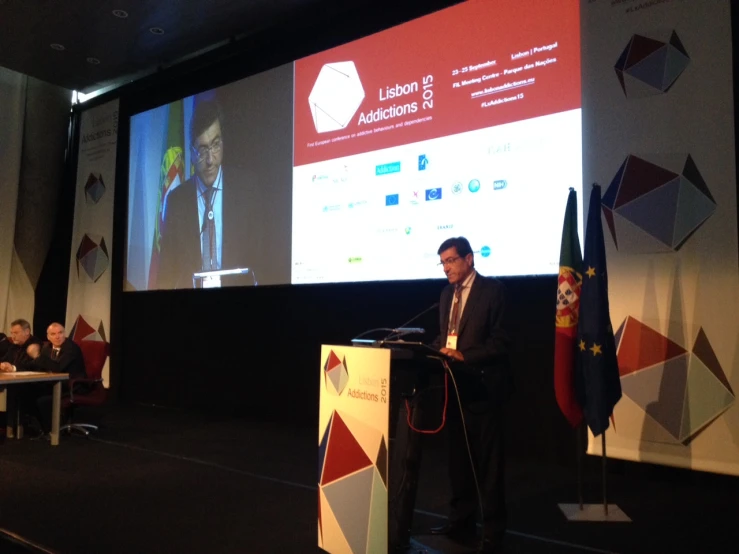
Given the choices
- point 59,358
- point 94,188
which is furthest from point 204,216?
point 94,188

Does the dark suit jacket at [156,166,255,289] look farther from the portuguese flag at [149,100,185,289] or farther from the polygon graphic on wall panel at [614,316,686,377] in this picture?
the polygon graphic on wall panel at [614,316,686,377]

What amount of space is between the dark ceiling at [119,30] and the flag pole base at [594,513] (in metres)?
4.61

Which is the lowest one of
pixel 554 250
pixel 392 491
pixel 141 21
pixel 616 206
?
pixel 392 491

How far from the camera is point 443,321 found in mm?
2902

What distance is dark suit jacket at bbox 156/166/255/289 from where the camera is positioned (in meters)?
6.30

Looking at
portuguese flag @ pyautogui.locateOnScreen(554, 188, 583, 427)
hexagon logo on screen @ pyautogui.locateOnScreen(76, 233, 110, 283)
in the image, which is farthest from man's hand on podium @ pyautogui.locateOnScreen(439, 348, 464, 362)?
hexagon logo on screen @ pyautogui.locateOnScreen(76, 233, 110, 283)

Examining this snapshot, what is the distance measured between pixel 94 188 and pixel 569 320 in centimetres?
703

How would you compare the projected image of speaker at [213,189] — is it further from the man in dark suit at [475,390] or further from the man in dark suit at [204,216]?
the man in dark suit at [475,390]

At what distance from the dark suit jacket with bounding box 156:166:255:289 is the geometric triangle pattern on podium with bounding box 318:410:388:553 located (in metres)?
3.92

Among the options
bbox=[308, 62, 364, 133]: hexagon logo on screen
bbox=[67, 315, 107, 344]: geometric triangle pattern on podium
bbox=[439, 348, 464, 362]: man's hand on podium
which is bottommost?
bbox=[67, 315, 107, 344]: geometric triangle pattern on podium

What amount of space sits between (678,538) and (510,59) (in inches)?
127

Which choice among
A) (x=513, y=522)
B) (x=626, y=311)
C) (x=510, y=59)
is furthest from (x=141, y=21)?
(x=513, y=522)

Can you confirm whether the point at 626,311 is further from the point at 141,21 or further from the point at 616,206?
the point at 141,21

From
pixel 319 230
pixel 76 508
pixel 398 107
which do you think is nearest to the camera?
pixel 76 508
